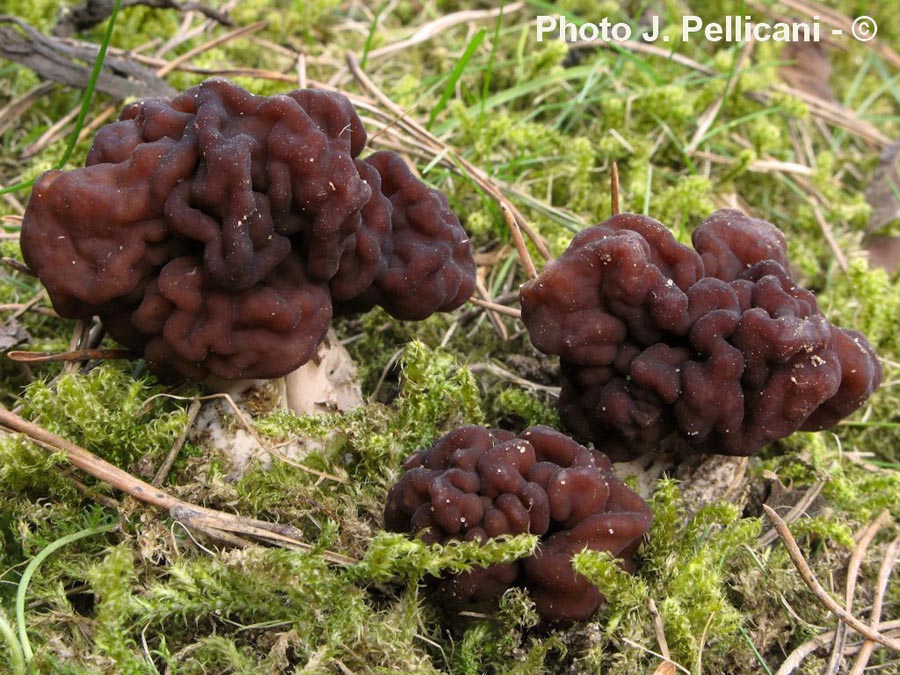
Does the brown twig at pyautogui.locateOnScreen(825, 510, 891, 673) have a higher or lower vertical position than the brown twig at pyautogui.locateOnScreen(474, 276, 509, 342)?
lower

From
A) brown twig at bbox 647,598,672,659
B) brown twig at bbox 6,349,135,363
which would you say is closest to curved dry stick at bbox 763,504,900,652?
brown twig at bbox 647,598,672,659

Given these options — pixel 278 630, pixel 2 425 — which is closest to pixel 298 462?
pixel 278 630

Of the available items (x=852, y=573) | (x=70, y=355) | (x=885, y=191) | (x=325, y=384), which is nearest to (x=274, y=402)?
(x=325, y=384)

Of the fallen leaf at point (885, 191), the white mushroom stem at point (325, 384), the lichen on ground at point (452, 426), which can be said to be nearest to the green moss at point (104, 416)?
the lichen on ground at point (452, 426)

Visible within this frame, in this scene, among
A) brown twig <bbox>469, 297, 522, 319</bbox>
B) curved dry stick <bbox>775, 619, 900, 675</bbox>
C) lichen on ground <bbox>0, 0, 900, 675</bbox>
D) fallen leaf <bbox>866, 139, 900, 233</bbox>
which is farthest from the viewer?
fallen leaf <bbox>866, 139, 900, 233</bbox>

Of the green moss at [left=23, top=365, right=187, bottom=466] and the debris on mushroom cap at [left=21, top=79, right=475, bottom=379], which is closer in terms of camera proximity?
the debris on mushroom cap at [left=21, top=79, right=475, bottom=379]

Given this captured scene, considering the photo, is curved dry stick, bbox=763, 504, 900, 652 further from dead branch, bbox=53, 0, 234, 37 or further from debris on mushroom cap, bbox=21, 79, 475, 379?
dead branch, bbox=53, 0, 234, 37

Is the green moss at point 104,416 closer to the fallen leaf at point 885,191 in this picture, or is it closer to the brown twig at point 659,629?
the brown twig at point 659,629
